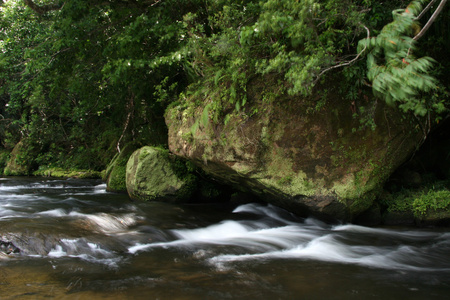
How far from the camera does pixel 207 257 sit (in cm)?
475

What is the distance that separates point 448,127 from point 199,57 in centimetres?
538

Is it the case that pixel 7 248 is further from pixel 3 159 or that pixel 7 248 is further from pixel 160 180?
pixel 3 159

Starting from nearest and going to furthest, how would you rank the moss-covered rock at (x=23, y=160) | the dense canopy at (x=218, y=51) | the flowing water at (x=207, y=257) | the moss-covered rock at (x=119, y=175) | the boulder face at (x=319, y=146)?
A: 1. the flowing water at (x=207, y=257)
2. the dense canopy at (x=218, y=51)
3. the boulder face at (x=319, y=146)
4. the moss-covered rock at (x=119, y=175)
5. the moss-covered rock at (x=23, y=160)

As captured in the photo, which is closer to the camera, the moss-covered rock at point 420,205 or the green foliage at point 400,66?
the green foliage at point 400,66

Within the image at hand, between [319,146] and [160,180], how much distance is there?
13.0 feet

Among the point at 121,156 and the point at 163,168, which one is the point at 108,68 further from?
the point at 121,156

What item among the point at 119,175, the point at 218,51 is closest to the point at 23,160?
the point at 119,175

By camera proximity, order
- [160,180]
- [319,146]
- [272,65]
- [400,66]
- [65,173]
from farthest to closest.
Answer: [65,173]
[160,180]
[319,146]
[272,65]
[400,66]

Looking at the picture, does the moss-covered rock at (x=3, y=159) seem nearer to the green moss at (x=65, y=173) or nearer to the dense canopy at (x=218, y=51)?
the green moss at (x=65, y=173)

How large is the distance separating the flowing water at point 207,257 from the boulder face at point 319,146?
28.2 inches

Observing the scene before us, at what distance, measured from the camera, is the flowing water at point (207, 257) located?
361cm

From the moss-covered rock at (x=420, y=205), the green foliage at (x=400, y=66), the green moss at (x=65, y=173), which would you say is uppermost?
the green foliage at (x=400, y=66)

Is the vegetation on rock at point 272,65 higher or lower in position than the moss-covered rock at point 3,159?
higher

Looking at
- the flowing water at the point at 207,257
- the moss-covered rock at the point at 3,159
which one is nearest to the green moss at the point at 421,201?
the flowing water at the point at 207,257
